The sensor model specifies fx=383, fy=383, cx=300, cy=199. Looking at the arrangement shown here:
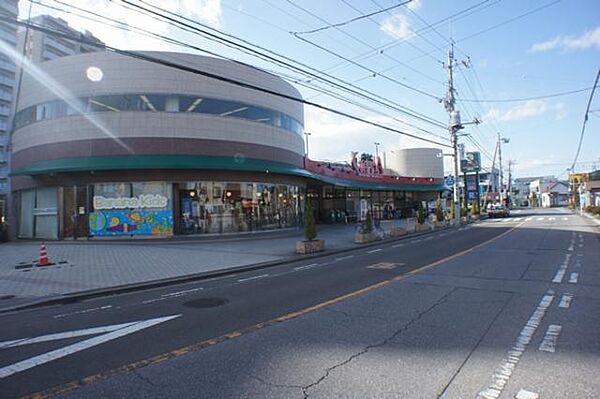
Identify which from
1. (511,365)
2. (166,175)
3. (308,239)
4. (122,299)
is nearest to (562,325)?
(511,365)

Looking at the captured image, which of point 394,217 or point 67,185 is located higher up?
point 67,185

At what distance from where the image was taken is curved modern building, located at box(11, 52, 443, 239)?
22.0 meters

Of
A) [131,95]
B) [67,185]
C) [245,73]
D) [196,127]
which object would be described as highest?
[245,73]

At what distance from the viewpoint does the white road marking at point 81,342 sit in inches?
177

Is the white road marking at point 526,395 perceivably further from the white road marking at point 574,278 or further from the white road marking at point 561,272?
the white road marking at point 574,278

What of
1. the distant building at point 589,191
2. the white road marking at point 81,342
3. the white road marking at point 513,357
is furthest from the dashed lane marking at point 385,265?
the distant building at point 589,191

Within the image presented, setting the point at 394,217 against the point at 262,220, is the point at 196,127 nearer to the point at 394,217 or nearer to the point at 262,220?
the point at 262,220

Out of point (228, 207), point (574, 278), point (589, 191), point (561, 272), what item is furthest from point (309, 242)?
point (589, 191)

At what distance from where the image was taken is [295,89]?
30.1 m

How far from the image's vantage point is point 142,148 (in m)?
21.8

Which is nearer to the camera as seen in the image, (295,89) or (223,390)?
(223,390)

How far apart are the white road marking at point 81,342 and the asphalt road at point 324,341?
0.09 feet

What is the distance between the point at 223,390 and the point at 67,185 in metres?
23.8

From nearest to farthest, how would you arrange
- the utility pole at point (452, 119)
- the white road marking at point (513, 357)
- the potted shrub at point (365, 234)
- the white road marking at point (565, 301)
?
the white road marking at point (513, 357), the white road marking at point (565, 301), the potted shrub at point (365, 234), the utility pole at point (452, 119)
